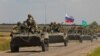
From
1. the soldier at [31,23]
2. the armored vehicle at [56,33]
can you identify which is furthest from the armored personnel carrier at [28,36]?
the armored vehicle at [56,33]

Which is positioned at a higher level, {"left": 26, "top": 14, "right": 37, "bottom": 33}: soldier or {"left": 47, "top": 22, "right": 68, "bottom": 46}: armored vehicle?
{"left": 26, "top": 14, "right": 37, "bottom": 33}: soldier

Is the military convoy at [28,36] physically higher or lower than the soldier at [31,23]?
lower

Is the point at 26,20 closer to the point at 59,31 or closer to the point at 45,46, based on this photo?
the point at 45,46

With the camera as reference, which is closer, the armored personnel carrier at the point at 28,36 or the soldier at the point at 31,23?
the armored personnel carrier at the point at 28,36

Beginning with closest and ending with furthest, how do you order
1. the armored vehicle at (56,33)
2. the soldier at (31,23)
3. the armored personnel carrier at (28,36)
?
the armored personnel carrier at (28,36), the soldier at (31,23), the armored vehicle at (56,33)

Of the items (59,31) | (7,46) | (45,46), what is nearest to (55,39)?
(59,31)

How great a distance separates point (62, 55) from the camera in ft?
101

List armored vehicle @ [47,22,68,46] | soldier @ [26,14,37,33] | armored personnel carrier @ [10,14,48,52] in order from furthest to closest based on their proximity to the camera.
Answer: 1. armored vehicle @ [47,22,68,46]
2. soldier @ [26,14,37,33]
3. armored personnel carrier @ [10,14,48,52]

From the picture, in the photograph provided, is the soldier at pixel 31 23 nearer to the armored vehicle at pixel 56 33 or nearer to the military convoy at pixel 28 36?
the military convoy at pixel 28 36

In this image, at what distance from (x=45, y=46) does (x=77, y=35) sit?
108ft

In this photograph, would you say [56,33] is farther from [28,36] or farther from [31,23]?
[28,36]

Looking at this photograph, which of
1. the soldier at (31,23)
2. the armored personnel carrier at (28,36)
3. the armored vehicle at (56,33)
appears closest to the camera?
the armored personnel carrier at (28,36)

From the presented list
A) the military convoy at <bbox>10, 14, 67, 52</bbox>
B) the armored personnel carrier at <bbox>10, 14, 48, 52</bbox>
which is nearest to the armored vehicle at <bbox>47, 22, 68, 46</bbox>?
the military convoy at <bbox>10, 14, 67, 52</bbox>

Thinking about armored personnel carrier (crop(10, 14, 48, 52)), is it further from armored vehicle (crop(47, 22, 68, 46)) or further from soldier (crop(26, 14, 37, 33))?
armored vehicle (crop(47, 22, 68, 46))
